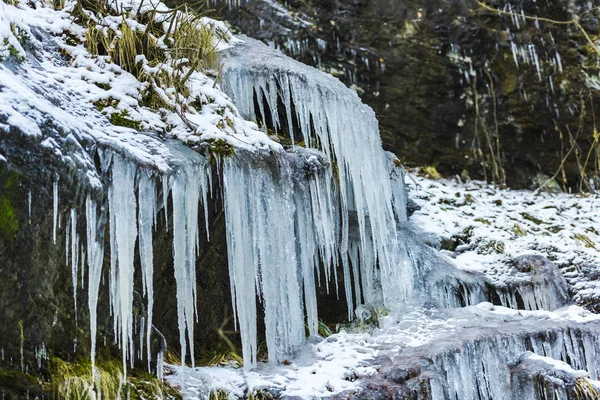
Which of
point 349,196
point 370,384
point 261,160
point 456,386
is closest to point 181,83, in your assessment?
point 261,160

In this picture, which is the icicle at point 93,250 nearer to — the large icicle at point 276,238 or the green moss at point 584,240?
the large icicle at point 276,238

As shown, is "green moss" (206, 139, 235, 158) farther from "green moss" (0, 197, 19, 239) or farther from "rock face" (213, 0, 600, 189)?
"rock face" (213, 0, 600, 189)

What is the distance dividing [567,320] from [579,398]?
3.41 feet

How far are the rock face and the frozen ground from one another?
1.67 metres

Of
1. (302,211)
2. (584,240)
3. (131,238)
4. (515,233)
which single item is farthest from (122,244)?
(584,240)

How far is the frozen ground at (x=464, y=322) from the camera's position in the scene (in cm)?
445

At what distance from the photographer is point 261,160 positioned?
485cm

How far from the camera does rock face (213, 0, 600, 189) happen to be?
9.31m

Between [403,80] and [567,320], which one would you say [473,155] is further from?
[567,320]

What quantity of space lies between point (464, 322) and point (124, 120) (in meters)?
2.89

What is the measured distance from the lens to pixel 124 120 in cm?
455

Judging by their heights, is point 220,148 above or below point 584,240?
above

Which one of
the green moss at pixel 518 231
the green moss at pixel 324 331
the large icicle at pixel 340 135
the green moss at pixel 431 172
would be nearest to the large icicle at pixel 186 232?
the green moss at pixel 324 331

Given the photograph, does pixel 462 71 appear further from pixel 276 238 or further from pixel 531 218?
pixel 276 238
